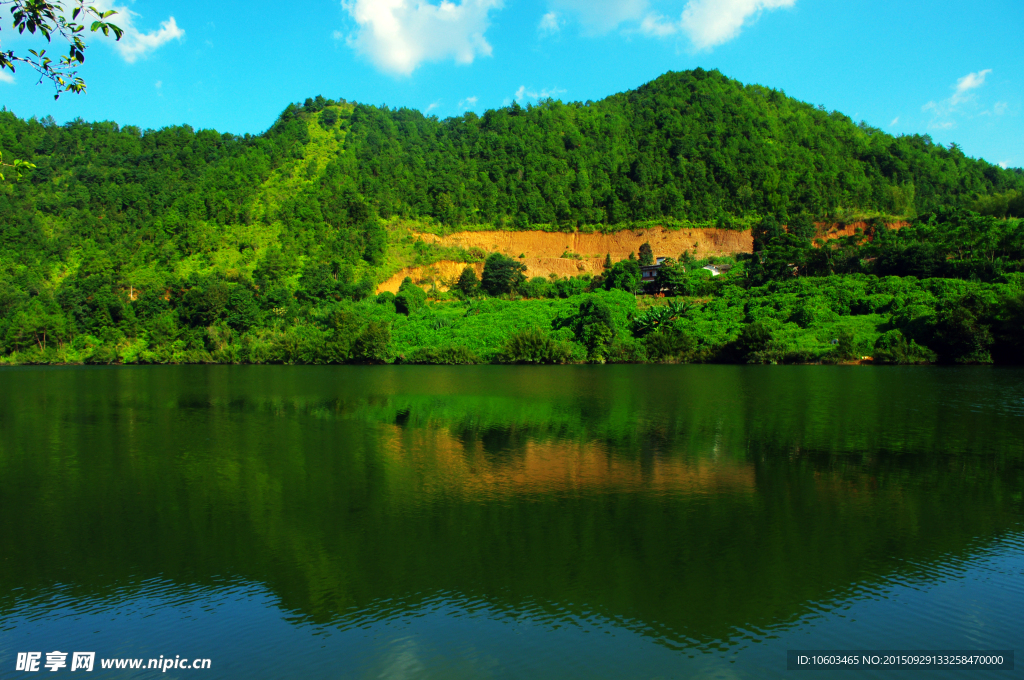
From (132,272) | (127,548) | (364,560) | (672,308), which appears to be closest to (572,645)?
(364,560)

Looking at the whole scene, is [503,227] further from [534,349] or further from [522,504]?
[522,504]

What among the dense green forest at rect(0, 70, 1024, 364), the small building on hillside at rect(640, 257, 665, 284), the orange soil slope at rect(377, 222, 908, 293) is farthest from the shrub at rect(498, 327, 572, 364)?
the orange soil slope at rect(377, 222, 908, 293)

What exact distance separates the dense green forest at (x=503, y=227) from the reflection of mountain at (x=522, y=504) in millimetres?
33465

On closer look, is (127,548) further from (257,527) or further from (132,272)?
(132,272)

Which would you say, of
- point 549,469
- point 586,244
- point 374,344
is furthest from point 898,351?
point 586,244

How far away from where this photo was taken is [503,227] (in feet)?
286

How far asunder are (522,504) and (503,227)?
8015 cm

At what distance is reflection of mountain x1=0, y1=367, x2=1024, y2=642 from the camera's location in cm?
Answer: 654

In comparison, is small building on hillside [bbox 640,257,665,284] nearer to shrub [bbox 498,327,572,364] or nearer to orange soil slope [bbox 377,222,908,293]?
orange soil slope [bbox 377,222,908,293]

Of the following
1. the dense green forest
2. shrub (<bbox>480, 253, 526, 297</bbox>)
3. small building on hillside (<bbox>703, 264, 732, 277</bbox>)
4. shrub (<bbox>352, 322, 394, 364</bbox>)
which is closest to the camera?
the dense green forest

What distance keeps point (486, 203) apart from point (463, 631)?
8904 centimetres

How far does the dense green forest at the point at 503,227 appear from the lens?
171 feet

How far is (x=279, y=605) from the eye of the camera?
20.3 ft

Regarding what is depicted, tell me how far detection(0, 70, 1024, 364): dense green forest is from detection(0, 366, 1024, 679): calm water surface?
120 ft
